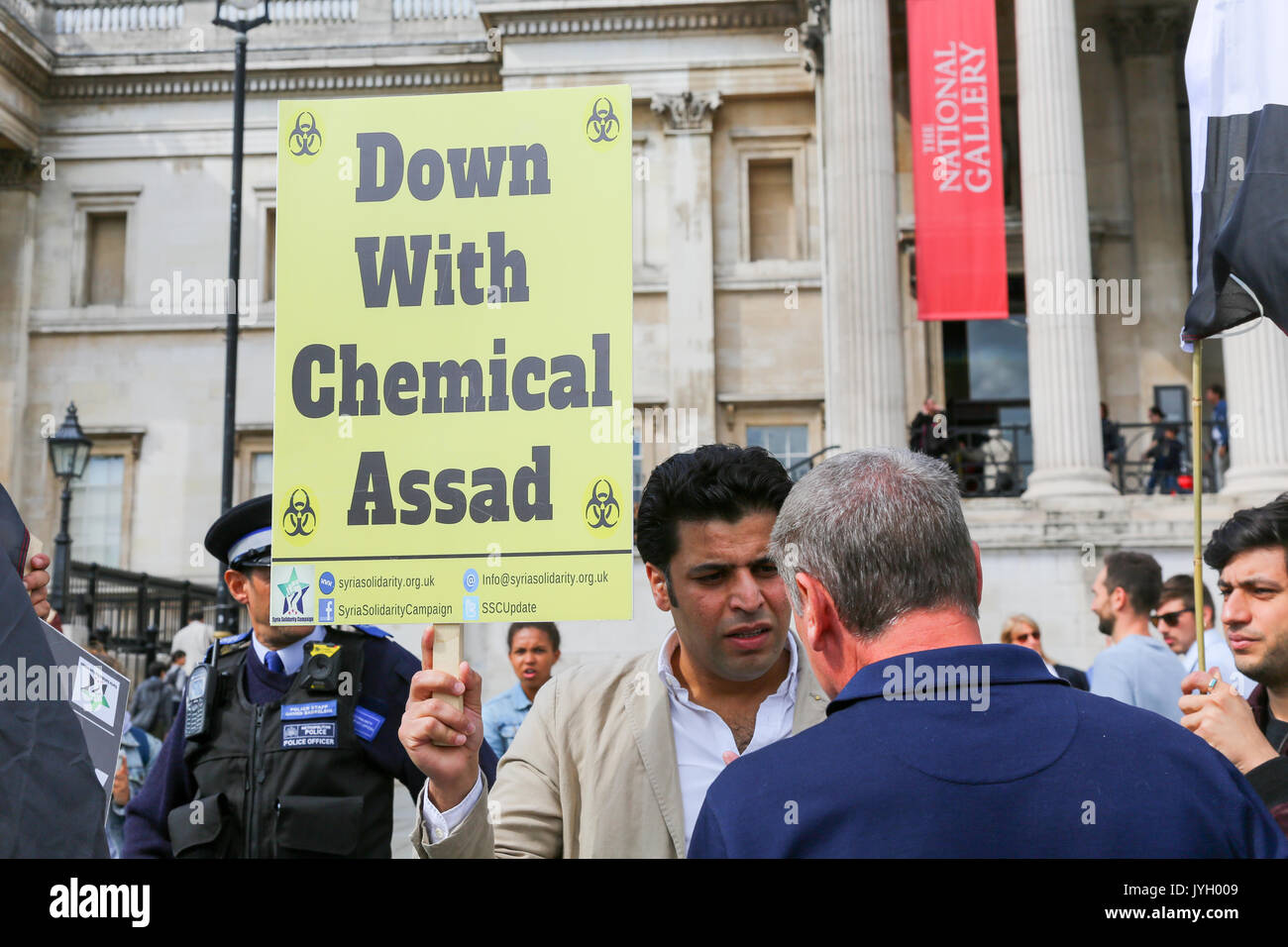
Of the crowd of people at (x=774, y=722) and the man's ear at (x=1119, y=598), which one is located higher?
the man's ear at (x=1119, y=598)

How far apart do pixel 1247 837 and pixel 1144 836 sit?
184 mm

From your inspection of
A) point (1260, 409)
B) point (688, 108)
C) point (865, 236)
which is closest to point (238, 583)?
point (865, 236)

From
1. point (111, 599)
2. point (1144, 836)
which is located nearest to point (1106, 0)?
point (111, 599)

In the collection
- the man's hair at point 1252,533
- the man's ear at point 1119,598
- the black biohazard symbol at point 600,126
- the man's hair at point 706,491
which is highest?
the black biohazard symbol at point 600,126

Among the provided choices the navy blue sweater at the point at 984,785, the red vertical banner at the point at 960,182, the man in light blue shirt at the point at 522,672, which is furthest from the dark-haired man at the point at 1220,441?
the navy blue sweater at the point at 984,785

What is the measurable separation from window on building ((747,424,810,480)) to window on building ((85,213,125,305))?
13.8m

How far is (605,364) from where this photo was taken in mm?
2943

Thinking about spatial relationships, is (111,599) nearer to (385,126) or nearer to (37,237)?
(37,237)

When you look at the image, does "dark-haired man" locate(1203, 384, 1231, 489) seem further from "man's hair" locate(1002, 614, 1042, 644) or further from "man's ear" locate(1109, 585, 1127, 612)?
"man's ear" locate(1109, 585, 1127, 612)

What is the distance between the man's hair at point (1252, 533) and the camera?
3.74m

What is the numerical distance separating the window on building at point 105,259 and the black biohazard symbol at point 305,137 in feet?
88.1

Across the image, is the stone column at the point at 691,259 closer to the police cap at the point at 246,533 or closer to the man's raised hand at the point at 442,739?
the police cap at the point at 246,533

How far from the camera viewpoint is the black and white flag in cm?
359
